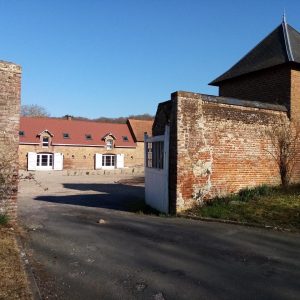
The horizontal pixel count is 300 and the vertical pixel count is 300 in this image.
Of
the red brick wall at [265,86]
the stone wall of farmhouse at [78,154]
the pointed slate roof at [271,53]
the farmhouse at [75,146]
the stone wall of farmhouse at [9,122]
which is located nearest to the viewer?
the stone wall of farmhouse at [9,122]

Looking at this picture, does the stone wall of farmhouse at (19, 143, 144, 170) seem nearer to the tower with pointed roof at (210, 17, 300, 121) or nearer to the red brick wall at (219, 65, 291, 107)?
the tower with pointed roof at (210, 17, 300, 121)

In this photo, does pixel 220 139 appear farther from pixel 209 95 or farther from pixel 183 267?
pixel 183 267

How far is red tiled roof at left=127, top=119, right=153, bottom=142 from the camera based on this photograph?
5525 centimetres

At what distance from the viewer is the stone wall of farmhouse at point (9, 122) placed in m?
9.92

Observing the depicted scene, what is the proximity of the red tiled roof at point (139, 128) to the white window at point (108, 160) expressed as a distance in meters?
4.67

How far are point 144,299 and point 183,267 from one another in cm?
167

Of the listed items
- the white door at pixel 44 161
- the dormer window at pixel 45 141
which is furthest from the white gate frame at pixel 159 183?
the dormer window at pixel 45 141

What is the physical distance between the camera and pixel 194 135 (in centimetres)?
1293

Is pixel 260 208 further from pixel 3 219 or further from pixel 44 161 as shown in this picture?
pixel 44 161

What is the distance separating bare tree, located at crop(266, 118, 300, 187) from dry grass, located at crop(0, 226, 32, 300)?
10.5m

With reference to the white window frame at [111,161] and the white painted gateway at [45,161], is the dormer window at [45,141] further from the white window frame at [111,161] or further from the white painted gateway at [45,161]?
the white window frame at [111,161]

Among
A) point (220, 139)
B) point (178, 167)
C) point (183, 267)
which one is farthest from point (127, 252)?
point (220, 139)

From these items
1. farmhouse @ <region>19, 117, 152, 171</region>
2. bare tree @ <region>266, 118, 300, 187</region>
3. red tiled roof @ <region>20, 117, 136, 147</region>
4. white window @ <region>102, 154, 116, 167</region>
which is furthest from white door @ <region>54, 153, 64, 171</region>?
bare tree @ <region>266, 118, 300, 187</region>

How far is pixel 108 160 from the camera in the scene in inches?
2057
